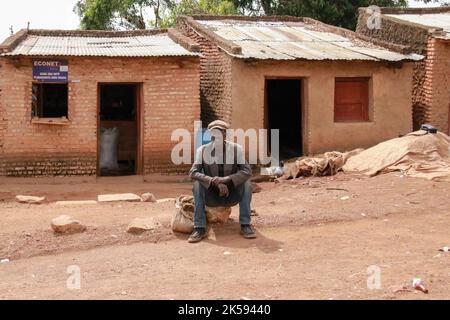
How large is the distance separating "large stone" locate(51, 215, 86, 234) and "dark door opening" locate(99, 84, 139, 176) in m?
6.36

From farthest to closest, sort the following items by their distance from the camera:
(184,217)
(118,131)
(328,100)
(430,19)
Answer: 1. (430,19)
2. (118,131)
3. (328,100)
4. (184,217)

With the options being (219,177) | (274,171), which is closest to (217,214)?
(219,177)

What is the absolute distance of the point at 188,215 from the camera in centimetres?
789

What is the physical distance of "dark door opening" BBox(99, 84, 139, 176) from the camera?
1506 centimetres

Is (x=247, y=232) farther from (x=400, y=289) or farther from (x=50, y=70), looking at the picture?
(x=50, y=70)

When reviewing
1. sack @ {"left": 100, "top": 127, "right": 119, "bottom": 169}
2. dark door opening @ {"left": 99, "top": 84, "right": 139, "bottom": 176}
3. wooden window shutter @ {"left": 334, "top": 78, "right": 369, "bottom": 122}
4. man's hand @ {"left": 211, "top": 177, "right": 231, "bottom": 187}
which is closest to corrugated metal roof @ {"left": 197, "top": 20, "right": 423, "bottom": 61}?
wooden window shutter @ {"left": 334, "top": 78, "right": 369, "bottom": 122}

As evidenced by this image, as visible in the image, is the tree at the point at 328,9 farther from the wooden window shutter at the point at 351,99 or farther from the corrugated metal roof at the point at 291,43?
the wooden window shutter at the point at 351,99

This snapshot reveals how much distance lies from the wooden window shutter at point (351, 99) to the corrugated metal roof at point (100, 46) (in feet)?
11.6

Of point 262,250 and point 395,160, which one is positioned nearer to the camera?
point 262,250

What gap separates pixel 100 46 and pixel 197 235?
27.5 feet

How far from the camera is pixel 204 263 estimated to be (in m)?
6.70

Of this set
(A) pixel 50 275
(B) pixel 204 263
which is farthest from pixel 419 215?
(A) pixel 50 275

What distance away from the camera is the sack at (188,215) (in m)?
7.83
